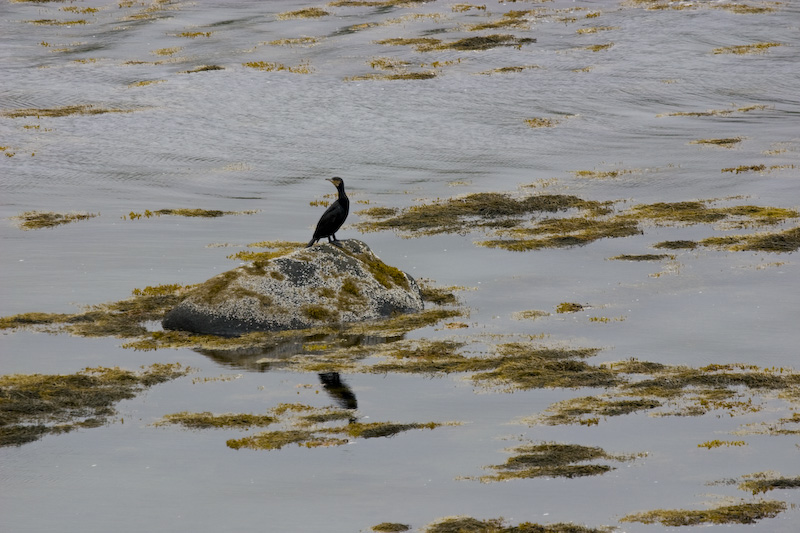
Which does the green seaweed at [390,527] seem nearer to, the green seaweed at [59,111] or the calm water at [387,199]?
the calm water at [387,199]

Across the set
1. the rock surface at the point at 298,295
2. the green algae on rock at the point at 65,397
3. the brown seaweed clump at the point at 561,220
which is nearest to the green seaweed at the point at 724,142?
the brown seaweed clump at the point at 561,220

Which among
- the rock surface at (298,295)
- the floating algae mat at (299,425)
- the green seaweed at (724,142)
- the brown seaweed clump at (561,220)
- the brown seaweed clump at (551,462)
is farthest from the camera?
the green seaweed at (724,142)

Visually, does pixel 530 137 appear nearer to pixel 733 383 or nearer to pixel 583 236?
pixel 583 236

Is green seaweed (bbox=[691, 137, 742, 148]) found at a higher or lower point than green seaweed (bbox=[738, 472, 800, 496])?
lower

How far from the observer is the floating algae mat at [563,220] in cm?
3572

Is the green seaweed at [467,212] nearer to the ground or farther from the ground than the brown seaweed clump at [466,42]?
nearer to the ground

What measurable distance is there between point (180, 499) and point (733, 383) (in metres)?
10.6

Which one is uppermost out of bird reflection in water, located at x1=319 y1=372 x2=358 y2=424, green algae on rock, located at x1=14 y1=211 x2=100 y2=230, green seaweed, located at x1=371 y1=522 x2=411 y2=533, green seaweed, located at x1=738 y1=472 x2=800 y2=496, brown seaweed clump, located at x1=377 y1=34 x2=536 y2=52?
brown seaweed clump, located at x1=377 y1=34 x2=536 y2=52

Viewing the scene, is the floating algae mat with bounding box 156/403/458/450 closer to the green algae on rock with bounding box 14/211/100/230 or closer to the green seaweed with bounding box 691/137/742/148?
the green algae on rock with bounding box 14/211/100/230

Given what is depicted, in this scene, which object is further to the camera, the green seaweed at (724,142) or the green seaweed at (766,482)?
the green seaweed at (724,142)

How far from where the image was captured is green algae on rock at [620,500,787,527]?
1520 centimetres

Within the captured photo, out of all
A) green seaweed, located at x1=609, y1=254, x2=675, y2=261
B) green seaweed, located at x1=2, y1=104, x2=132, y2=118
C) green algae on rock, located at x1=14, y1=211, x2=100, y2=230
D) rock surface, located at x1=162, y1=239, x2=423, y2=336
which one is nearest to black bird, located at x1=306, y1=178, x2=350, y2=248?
rock surface, located at x1=162, y1=239, x2=423, y2=336

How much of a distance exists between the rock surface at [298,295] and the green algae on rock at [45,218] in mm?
13083

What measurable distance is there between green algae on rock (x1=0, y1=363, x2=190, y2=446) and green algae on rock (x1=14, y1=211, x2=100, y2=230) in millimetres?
16526
